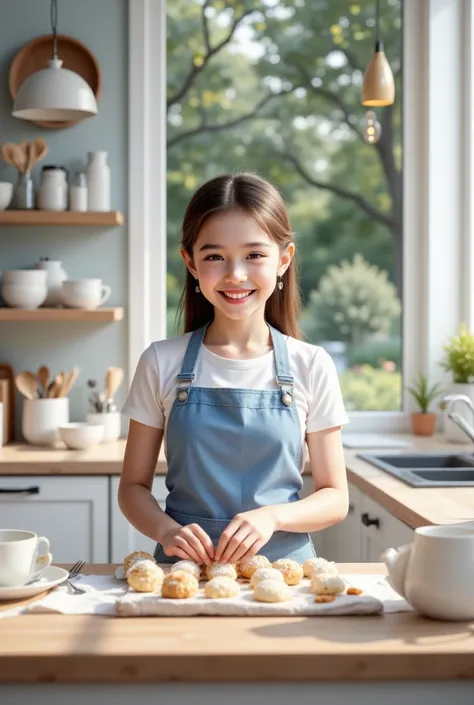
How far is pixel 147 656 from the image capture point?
4.01 ft

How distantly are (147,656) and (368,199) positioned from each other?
3304mm

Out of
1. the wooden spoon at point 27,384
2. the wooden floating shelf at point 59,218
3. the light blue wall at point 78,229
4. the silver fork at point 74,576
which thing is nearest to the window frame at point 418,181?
the light blue wall at point 78,229

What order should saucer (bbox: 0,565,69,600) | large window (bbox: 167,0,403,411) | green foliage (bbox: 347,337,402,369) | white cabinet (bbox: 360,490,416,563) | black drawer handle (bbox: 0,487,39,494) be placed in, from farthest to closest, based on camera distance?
green foliage (bbox: 347,337,402,369) < large window (bbox: 167,0,403,411) < black drawer handle (bbox: 0,487,39,494) < white cabinet (bbox: 360,490,416,563) < saucer (bbox: 0,565,69,600)

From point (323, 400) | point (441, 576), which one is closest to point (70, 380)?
point (323, 400)

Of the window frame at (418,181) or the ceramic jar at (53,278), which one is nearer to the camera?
the ceramic jar at (53,278)

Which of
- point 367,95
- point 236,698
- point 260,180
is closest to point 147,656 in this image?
point 236,698

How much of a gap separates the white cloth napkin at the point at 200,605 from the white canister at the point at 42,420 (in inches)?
84.4

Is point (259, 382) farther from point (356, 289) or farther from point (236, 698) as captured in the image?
point (356, 289)

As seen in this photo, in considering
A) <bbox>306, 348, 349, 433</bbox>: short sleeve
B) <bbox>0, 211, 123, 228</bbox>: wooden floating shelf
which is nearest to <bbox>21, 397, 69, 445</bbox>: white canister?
<bbox>0, 211, 123, 228</bbox>: wooden floating shelf

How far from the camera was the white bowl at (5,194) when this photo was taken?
3.68m

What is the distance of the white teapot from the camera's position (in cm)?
134

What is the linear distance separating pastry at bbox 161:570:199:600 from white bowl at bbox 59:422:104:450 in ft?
6.68

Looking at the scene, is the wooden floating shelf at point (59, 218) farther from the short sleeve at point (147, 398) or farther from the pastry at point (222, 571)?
the pastry at point (222, 571)

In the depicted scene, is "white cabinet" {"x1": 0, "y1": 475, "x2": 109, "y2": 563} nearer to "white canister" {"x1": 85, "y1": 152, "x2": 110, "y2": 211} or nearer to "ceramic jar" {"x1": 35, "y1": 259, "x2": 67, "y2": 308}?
"ceramic jar" {"x1": 35, "y1": 259, "x2": 67, "y2": 308}
